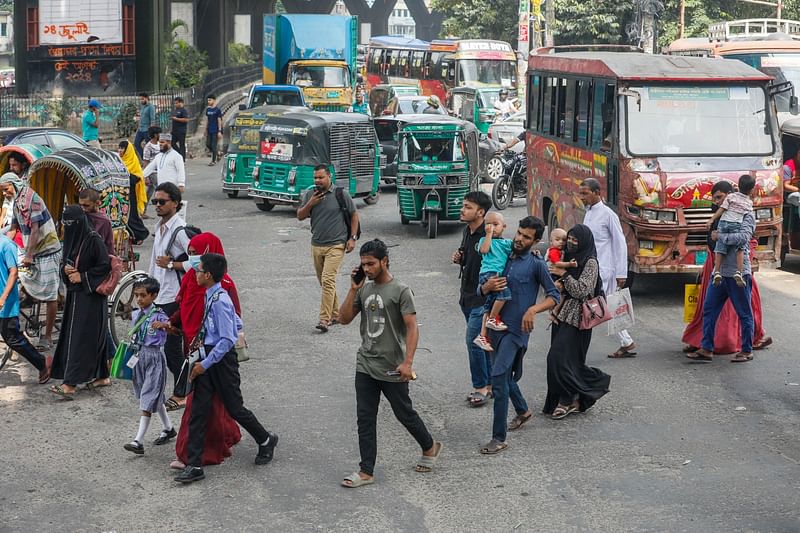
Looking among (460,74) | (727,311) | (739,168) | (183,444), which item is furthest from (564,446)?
(460,74)

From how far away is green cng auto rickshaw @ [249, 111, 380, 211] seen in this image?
71.7 ft

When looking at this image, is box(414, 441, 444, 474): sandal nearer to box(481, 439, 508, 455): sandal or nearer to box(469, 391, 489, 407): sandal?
box(481, 439, 508, 455): sandal

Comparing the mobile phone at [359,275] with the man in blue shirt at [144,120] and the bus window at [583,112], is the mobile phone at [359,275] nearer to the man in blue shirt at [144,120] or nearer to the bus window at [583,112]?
the bus window at [583,112]

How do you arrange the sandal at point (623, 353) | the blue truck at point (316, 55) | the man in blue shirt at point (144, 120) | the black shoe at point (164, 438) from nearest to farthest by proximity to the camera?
the black shoe at point (164, 438), the sandal at point (623, 353), the man in blue shirt at point (144, 120), the blue truck at point (316, 55)

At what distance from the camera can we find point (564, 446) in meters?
8.84

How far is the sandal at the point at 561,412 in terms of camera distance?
9555 millimetres

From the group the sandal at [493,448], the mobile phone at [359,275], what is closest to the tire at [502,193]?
the sandal at [493,448]

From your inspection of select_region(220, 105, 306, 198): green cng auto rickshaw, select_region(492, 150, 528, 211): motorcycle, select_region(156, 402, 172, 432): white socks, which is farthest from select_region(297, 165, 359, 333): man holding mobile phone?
select_region(220, 105, 306, 198): green cng auto rickshaw

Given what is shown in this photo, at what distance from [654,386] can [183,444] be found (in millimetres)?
4534

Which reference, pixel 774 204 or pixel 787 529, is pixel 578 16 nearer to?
pixel 774 204

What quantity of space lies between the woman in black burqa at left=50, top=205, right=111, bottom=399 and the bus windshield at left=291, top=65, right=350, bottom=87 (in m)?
28.0

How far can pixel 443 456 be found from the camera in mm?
8602

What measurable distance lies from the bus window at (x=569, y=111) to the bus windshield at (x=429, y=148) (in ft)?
12.5

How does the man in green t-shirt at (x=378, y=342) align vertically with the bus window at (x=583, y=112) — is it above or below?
below
